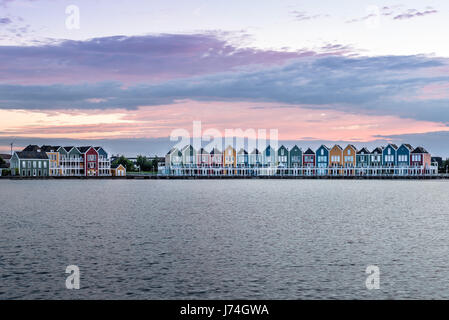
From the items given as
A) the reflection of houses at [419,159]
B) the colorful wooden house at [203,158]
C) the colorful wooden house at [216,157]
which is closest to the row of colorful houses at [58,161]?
the colorful wooden house at [203,158]

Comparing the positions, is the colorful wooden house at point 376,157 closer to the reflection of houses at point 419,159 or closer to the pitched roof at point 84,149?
the reflection of houses at point 419,159

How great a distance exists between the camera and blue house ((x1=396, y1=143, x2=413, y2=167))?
150 meters

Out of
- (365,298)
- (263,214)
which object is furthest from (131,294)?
(263,214)

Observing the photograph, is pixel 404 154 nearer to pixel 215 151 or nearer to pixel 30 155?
pixel 215 151

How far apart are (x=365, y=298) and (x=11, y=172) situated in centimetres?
15445

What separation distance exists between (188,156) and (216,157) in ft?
30.0

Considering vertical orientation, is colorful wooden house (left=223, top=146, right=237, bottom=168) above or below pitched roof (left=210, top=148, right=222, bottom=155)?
below

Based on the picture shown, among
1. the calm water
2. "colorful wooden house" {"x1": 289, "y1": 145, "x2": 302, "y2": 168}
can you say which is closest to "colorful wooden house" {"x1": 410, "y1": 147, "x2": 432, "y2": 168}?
"colorful wooden house" {"x1": 289, "y1": 145, "x2": 302, "y2": 168}

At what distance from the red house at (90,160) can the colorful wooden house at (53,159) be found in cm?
707

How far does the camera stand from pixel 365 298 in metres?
17.5

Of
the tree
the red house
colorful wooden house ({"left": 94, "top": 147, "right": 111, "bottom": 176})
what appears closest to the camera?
the red house

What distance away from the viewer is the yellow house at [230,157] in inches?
6521

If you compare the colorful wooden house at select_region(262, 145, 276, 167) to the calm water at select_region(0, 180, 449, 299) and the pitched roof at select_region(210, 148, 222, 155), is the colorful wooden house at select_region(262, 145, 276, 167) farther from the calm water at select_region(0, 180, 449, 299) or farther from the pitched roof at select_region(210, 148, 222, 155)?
the calm water at select_region(0, 180, 449, 299)

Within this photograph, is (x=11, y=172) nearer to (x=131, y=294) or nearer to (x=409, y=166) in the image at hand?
(x=409, y=166)
